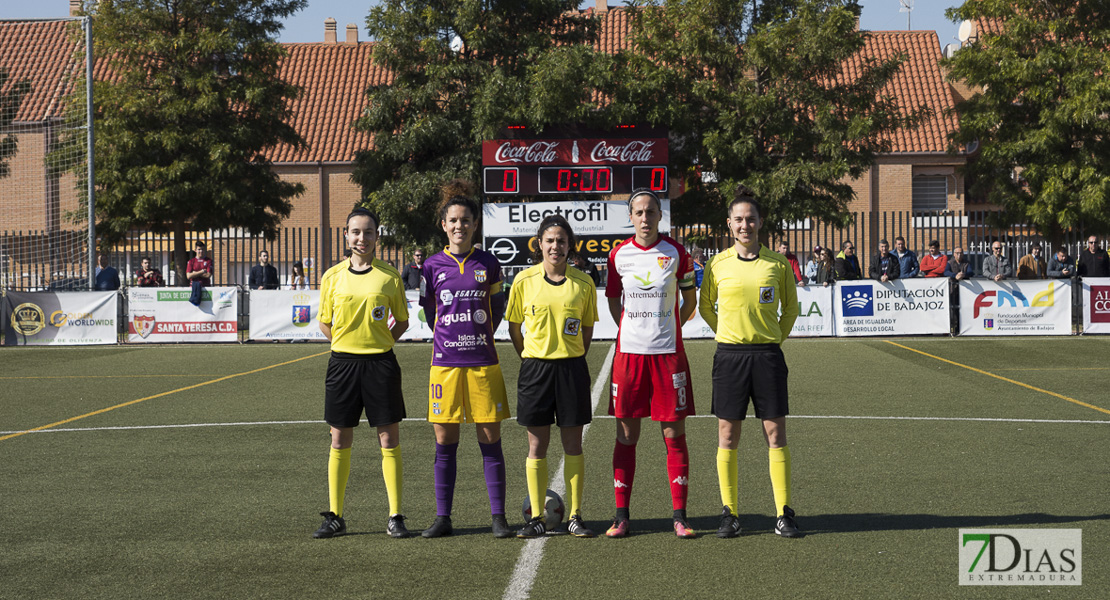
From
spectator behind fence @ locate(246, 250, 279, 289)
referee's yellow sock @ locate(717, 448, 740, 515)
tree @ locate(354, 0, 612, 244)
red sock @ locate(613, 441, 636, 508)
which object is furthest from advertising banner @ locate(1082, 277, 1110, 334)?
red sock @ locate(613, 441, 636, 508)

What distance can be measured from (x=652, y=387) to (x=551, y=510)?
0.88 meters

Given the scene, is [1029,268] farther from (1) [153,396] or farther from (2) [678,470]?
(2) [678,470]

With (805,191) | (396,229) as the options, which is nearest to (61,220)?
(396,229)

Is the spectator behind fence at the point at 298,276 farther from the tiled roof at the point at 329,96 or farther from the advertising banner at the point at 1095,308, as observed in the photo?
the tiled roof at the point at 329,96

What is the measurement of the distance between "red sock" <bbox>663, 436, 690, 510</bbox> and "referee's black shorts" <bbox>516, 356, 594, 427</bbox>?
0.52 meters

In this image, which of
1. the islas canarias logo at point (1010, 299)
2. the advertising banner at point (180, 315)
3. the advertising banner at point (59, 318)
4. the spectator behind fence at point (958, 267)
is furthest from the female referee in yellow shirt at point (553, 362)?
the advertising banner at point (59, 318)

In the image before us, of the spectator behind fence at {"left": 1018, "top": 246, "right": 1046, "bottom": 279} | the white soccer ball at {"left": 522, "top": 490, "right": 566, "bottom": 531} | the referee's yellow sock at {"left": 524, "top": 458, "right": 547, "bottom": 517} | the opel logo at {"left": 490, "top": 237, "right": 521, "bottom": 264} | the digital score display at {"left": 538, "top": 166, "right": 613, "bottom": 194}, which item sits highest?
the digital score display at {"left": 538, "top": 166, "right": 613, "bottom": 194}

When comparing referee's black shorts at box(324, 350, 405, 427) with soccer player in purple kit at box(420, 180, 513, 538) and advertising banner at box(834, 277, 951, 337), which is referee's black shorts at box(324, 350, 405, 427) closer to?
soccer player in purple kit at box(420, 180, 513, 538)

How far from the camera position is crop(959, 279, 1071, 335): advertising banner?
21406 millimetres

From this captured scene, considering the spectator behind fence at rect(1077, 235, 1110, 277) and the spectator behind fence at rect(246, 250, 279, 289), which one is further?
the spectator behind fence at rect(246, 250, 279, 289)

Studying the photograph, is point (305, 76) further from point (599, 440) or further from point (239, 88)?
point (599, 440)

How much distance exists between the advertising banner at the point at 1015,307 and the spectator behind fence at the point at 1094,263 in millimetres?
1082

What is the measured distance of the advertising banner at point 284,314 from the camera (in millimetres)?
22344

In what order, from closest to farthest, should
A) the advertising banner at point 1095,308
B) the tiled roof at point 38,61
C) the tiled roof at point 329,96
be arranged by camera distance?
the advertising banner at point 1095,308
the tiled roof at point 38,61
the tiled roof at point 329,96
